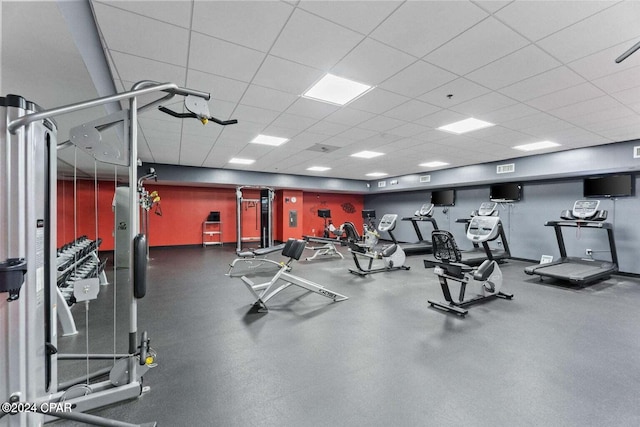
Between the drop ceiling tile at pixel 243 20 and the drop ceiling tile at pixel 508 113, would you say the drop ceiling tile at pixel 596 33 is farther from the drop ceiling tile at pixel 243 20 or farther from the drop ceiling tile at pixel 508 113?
the drop ceiling tile at pixel 243 20

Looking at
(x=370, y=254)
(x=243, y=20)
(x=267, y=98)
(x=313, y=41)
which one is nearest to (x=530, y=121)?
(x=370, y=254)

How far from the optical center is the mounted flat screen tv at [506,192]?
7.12 meters

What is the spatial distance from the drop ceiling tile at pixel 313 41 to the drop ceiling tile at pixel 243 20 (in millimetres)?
80

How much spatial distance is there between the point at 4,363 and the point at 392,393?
208cm

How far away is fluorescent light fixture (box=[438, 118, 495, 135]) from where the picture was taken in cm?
402

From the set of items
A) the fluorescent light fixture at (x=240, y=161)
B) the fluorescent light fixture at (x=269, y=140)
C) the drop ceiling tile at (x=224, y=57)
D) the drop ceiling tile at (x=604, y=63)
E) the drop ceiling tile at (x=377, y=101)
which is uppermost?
the fluorescent light fixture at (x=240, y=161)

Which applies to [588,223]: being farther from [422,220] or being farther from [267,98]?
[267,98]

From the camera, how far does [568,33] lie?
80.0 inches

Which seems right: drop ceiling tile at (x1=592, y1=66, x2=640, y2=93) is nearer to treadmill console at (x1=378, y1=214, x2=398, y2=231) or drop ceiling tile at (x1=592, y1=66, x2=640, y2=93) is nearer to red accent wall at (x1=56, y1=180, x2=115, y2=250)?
treadmill console at (x1=378, y1=214, x2=398, y2=231)

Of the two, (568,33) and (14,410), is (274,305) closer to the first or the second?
(14,410)

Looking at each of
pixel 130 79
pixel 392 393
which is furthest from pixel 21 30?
pixel 392 393

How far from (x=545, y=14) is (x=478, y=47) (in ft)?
1.44

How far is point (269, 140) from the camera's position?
199 inches

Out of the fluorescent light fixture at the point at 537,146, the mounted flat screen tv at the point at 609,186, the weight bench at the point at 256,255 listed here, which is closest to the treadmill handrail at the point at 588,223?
the mounted flat screen tv at the point at 609,186
